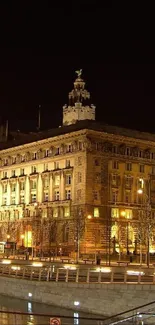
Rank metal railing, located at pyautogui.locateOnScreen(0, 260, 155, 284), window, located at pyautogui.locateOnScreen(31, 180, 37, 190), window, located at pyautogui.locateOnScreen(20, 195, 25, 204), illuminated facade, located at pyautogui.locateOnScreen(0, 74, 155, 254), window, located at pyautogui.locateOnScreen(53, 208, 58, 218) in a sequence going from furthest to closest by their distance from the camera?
1. window, located at pyautogui.locateOnScreen(20, 195, 25, 204)
2. window, located at pyautogui.locateOnScreen(31, 180, 37, 190)
3. window, located at pyautogui.locateOnScreen(53, 208, 58, 218)
4. illuminated facade, located at pyautogui.locateOnScreen(0, 74, 155, 254)
5. metal railing, located at pyautogui.locateOnScreen(0, 260, 155, 284)

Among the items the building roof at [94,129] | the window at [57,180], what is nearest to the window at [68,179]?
the window at [57,180]

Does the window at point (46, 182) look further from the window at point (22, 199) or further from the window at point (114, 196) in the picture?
the window at point (114, 196)

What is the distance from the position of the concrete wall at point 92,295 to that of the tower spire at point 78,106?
400 feet

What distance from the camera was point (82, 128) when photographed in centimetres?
12369

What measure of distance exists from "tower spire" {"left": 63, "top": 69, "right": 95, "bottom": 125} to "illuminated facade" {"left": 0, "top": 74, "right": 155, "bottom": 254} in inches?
1372

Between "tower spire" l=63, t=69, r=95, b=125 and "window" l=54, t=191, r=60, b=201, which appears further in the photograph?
"tower spire" l=63, t=69, r=95, b=125

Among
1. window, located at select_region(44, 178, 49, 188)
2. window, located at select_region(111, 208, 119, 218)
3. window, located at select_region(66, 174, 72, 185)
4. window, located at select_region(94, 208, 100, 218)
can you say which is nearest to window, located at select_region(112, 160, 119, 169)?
window, located at select_region(111, 208, 119, 218)

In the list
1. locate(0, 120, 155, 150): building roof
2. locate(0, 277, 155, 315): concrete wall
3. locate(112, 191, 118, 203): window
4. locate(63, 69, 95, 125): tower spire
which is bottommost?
locate(0, 277, 155, 315): concrete wall

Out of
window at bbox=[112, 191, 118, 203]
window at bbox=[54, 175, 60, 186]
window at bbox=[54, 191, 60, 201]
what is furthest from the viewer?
window at bbox=[54, 175, 60, 186]

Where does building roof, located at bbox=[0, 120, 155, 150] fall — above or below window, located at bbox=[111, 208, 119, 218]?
above

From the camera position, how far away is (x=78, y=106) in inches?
6836

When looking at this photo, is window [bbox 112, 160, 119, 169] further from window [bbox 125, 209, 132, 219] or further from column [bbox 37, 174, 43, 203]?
column [bbox 37, 174, 43, 203]

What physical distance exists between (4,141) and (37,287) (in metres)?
118

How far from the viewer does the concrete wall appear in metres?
41.7
